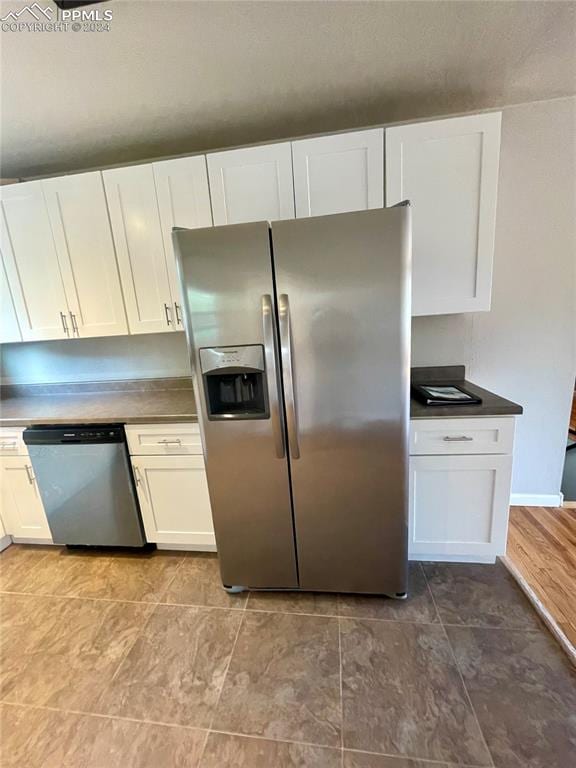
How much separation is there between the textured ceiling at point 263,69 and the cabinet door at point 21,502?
6.32 feet

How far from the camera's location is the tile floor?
1.09m

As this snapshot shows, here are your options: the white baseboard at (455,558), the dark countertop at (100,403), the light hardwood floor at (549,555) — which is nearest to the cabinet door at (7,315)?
the dark countertop at (100,403)

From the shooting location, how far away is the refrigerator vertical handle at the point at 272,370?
1.32 meters

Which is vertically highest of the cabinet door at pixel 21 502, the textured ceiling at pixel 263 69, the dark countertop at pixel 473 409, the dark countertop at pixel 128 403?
the textured ceiling at pixel 263 69

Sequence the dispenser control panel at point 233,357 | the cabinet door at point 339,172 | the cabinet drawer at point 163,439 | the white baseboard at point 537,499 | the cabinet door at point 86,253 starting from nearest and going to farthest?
the dispenser control panel at point 233,357, the cabinet door at point 339,172, the cabinet drawer at point 163,439, the cabinet door at point 86,253, the white baseboard at point 537,499

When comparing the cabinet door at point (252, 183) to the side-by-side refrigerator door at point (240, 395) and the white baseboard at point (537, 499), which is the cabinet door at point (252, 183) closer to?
the side-by-side refrigerator door at point (240, 395)

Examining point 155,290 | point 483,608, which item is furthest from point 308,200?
point 483,608

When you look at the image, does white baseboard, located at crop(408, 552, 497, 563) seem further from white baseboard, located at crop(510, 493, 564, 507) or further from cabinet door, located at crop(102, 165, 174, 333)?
cabinet door, located at crop(102, 165, 174, 333)

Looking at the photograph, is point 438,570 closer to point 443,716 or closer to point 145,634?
point 443,716

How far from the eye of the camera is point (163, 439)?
180 cm

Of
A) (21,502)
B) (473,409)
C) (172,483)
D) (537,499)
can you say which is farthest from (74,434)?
(537,499)

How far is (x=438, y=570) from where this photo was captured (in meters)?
1.79

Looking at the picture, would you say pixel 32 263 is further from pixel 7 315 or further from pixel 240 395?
pixel 240 395

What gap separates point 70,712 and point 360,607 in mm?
1275
